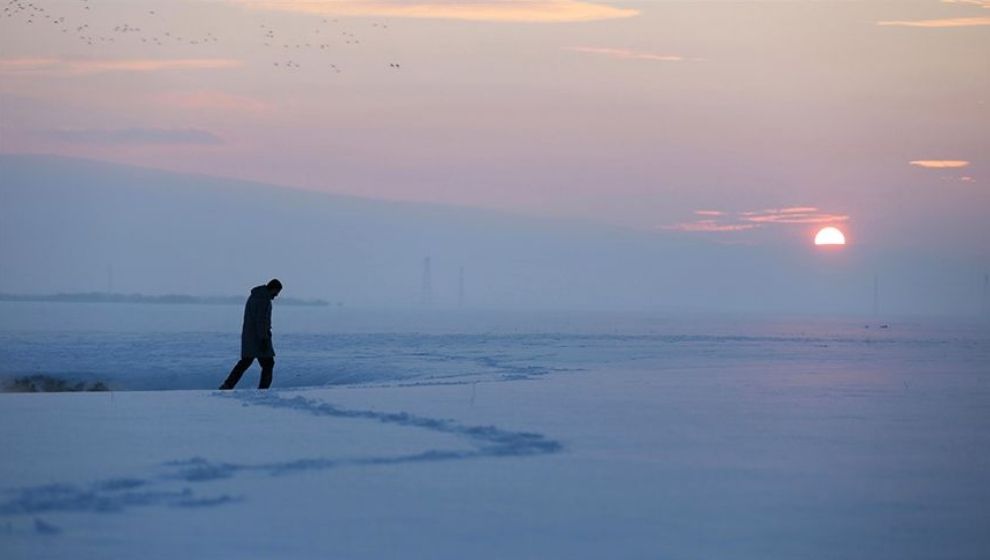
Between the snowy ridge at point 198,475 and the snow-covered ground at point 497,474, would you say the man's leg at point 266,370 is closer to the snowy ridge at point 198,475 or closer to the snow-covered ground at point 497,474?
the snow-covered ground at point 497,474

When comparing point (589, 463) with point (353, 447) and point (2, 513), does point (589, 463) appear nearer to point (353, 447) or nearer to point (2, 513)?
point (353, 447)

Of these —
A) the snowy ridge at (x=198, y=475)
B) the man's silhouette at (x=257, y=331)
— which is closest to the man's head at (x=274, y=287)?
the man's silhouette at (x=257, y=331)

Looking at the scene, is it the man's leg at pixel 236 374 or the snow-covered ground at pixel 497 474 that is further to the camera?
the man's leg at pixel 236 374

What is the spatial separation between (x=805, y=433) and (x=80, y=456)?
5.60 m

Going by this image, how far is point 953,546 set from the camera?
6.06 m

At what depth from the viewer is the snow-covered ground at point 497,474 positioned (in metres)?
6.09

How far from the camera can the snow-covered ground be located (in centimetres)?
609

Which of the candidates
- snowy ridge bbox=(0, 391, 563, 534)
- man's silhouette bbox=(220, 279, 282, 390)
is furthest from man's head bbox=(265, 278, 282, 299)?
snowy ridge bbox=(0, 391, 563, 534)

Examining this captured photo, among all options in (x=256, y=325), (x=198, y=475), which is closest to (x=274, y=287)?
(x=256, y=325)

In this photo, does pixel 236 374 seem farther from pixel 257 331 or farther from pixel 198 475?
pixel 198 475

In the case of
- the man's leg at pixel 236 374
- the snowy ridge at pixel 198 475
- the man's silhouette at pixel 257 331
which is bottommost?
the snowy ridge at pixel 198 475

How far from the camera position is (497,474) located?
804 cm

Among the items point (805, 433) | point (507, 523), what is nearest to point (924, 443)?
point (805, 433)

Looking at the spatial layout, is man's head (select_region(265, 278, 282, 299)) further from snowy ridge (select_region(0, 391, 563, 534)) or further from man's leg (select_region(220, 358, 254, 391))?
snowy ridge (select_region(0, 391, 563, 534))
